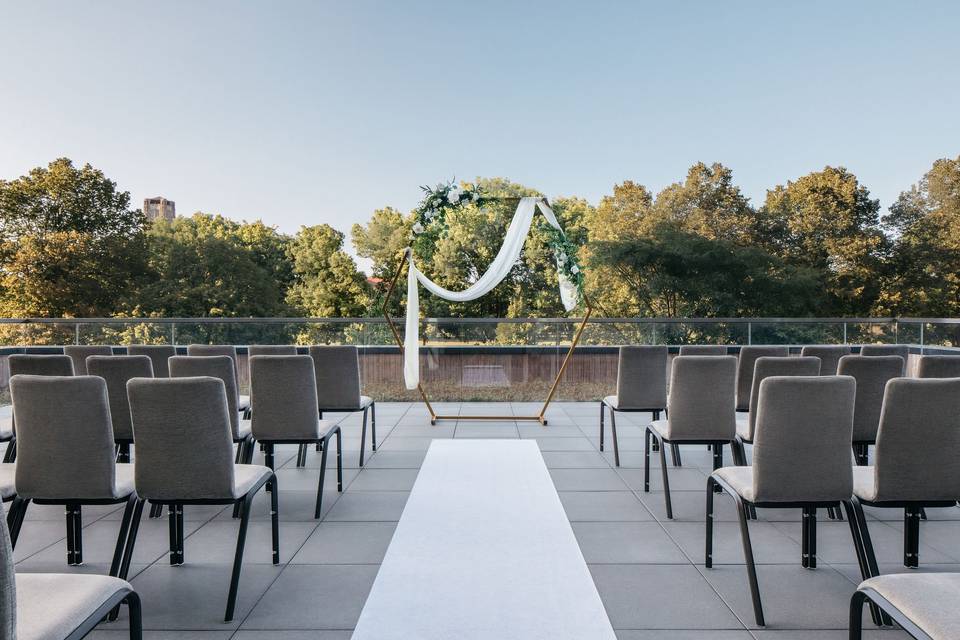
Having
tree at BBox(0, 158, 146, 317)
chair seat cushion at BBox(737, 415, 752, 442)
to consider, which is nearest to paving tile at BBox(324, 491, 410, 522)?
chair seat cushion at BBox(737, 415, 752, 442)

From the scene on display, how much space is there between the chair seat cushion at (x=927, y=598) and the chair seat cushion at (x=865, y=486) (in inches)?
30.0

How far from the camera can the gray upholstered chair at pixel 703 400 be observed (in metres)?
3.40

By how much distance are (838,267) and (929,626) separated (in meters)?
22.3

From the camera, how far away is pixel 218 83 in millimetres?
21984

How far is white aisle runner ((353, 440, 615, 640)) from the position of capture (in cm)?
210

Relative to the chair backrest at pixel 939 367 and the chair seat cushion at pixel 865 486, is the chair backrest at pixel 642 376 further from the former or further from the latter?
the chair seat cushion at pixel 865 486

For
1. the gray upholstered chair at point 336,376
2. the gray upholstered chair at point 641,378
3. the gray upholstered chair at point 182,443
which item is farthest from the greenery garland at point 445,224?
the gray upholstered chair at point 182,443

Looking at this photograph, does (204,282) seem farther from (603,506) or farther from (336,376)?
(603,506)

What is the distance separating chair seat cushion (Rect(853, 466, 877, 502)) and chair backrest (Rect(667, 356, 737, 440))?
884 mm

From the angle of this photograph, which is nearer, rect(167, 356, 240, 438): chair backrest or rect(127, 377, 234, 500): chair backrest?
rect(127, 377, 234, 500): chair backrest

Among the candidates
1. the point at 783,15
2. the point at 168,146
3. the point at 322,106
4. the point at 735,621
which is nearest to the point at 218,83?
the point at 322,106

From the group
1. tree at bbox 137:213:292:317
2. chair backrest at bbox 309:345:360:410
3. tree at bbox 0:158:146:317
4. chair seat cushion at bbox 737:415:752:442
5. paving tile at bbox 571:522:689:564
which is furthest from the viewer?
tree at bbox 137:213:292:317

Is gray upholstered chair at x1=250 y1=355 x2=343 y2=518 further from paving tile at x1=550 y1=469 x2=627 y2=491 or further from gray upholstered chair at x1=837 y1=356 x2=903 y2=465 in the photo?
gray upholstered chair at x1=837 y1=356 x2=903 y2=465

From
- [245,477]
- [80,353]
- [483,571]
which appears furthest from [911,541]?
[80,353]
